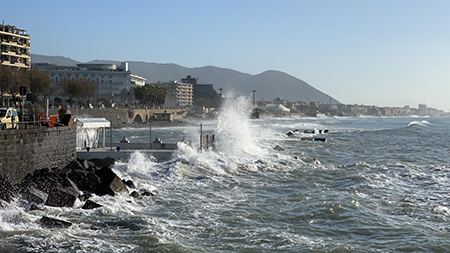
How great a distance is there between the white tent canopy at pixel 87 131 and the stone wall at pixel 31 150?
16.0 ft

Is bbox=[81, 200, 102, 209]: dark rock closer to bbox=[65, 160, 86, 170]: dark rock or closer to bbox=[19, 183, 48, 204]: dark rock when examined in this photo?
bbox=[19, 183, 48, 204]: dark rock

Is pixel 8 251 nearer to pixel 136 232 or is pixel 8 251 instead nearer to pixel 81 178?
pixel 136 232

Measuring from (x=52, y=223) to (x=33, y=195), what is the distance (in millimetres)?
3325

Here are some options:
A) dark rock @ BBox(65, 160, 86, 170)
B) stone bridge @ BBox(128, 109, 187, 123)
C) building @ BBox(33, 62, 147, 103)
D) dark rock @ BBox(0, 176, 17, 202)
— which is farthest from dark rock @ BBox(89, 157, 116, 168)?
building @ BBox(33, 62, 147, 103)

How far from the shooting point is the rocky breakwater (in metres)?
17.0

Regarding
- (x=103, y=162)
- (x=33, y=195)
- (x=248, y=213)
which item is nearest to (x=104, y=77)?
(x=103, y=162)

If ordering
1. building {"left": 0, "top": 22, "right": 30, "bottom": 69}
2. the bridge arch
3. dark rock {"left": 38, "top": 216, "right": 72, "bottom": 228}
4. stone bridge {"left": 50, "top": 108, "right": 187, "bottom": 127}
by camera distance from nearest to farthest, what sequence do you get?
1. dark rock {"left": 38, "top": 216, "right": 72, "bottom": 228}
2. building {"left": 0, "top": 22, "right": 30, "bottom": 69}
3. stone bridge {"left": 50, "top": 108, "right": 187, "bottom": 127}
4. the bridge arch

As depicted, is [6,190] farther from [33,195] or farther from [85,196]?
[85,196]

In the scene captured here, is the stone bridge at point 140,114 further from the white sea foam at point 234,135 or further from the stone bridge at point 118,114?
the white sea foam at point 234,135

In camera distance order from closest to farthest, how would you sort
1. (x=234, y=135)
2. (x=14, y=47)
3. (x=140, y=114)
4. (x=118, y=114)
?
1. (x=234, y=135)
2. (x=14, y=47)
3. (x=118, y=114)
4. (x=140, y=114)

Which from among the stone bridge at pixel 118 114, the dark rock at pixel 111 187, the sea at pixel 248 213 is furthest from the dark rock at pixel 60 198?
the stone bridge at pixel 118 114

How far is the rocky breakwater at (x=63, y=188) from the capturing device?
16969mm

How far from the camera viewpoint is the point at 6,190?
17.4 m

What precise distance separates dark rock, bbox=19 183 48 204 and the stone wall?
4.57 ft
